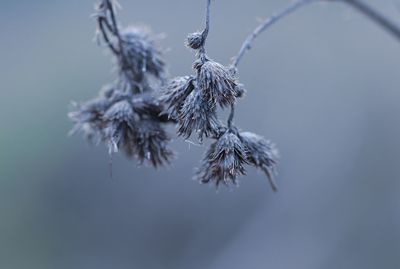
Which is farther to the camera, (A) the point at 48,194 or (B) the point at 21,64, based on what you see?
(B) the point at 21,64

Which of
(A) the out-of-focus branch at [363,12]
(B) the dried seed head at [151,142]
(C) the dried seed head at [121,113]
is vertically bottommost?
(B) the dried seed head at [151,142]

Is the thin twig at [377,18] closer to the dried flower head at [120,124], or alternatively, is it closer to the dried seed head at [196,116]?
the dried seed head at [196,116]

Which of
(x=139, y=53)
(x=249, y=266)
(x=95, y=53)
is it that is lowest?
(x=249, y=266)

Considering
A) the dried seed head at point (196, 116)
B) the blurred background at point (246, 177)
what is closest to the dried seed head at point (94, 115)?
the dried seed head at point (196, 116)

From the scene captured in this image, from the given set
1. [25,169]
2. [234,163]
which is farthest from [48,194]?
[234,163]

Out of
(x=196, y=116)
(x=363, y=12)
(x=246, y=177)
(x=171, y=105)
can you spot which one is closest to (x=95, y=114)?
(x=171, y=105)

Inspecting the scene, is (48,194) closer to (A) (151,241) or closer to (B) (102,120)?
(A) (151,241)
